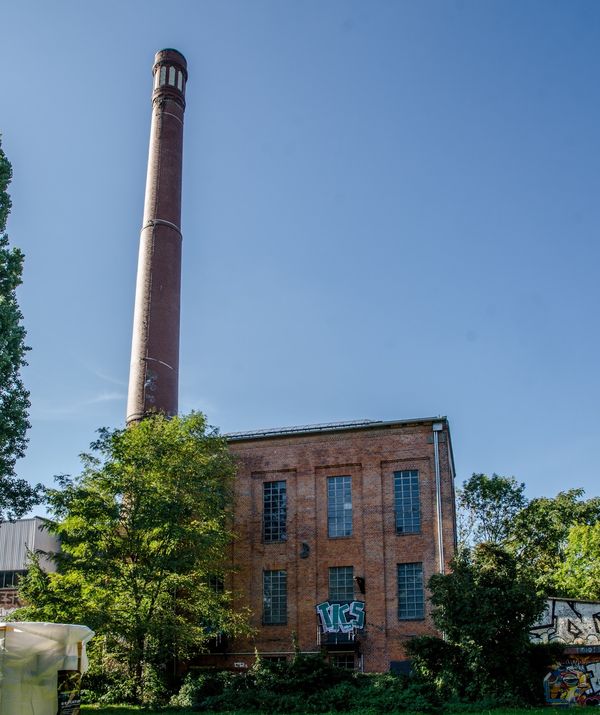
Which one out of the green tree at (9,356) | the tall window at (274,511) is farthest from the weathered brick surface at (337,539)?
the green tree at (9,356)

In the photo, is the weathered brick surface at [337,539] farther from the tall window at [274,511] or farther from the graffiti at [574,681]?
the graffiti at [574,681]

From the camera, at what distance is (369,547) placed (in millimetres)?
31094

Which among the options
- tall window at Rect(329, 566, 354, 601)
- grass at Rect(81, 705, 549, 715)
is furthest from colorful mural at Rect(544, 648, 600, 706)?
tall window at Rect(329, 566, 354, 601)

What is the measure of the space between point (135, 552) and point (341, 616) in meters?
9.04

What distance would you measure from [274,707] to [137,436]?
9.63m

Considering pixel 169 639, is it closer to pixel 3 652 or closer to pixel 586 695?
pixel 586 695

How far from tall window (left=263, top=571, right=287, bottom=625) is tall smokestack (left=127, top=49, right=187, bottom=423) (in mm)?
7860

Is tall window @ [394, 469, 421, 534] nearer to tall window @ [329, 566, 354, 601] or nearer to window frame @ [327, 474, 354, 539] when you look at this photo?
window frame @ [327, 474, 354, 539]

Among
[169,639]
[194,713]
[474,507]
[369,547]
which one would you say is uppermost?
[474,507]

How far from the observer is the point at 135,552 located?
25.3 metres

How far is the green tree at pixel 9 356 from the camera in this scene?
19.9 meters

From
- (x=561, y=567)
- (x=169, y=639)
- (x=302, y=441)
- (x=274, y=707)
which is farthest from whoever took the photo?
(x=561, y=567)

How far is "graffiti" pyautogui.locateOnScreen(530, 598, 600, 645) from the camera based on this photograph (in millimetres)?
27781

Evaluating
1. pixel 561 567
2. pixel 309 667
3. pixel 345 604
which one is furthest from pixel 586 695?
pixel 561 567
